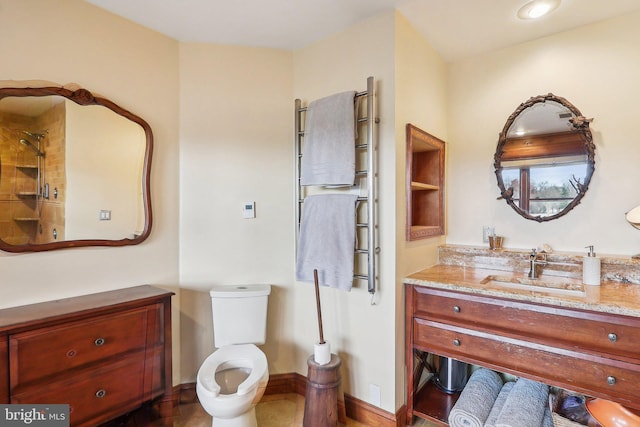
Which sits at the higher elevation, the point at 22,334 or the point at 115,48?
A: the point at 115,48

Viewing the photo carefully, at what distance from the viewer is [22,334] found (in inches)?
54.2

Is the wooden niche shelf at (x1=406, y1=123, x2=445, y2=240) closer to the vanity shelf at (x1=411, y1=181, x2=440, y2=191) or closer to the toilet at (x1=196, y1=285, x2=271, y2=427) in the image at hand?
the vanity shelf at (x1=411, y1=181, x2=440, y2=191)

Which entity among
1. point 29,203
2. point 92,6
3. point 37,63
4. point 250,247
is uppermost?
point 92,6

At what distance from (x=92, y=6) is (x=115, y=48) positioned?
0.72ft

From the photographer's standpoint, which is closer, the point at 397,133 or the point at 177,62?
the point at 397,133

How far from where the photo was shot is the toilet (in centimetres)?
164

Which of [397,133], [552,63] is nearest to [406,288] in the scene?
[397,133]

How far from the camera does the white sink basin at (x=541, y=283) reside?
5.80 ft

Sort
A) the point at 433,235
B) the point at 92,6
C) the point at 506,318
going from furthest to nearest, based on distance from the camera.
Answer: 1. the point at 433,235
2. the point at 92,6
3. the point at 506,318

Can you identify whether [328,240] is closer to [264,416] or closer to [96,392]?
[264,416]

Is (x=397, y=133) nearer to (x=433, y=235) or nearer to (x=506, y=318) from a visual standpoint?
(x=433, y=235)

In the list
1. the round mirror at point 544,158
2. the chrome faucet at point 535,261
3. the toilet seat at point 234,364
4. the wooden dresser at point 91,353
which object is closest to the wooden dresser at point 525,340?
the chrome faucet at point 535,261

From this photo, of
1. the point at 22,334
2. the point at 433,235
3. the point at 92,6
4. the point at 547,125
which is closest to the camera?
the point at 22,334

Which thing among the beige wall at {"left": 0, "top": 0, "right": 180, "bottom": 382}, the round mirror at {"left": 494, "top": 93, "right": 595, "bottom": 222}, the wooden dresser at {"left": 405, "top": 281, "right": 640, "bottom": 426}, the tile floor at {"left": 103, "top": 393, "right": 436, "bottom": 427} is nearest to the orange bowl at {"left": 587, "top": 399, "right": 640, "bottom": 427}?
the wooden dresser at {"left": 405, "top": 281, "right": 640, "bottom": 426}
